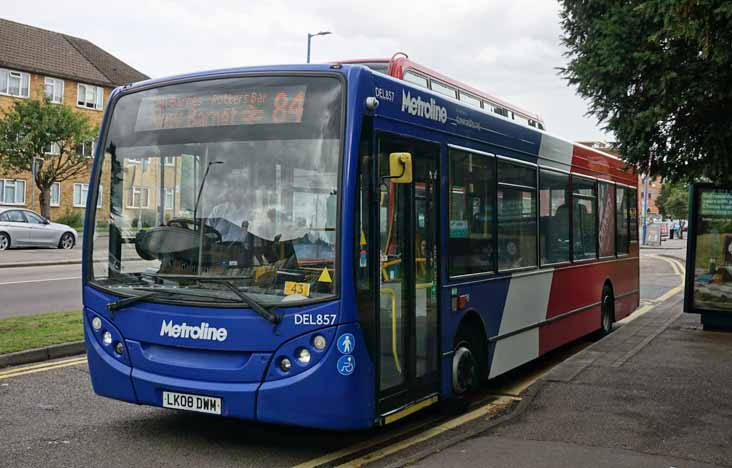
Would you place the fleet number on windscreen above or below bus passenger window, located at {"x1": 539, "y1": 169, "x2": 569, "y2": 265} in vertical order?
below

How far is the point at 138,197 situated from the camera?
20.4 feet

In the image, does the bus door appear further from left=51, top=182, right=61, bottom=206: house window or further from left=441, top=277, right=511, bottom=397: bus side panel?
left=51, top=182, right=61, bottom=206: house window

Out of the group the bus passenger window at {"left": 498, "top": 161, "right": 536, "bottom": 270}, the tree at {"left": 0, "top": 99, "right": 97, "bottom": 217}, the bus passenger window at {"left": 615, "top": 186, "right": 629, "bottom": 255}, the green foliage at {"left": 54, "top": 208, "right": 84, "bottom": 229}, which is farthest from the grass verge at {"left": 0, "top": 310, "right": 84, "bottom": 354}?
the green foliage at {"left": 54, "top": 208, "right": 84, "bottom": 229}

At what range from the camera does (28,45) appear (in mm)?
53031

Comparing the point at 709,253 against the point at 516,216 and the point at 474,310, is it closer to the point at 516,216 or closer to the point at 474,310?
the point at 516,216

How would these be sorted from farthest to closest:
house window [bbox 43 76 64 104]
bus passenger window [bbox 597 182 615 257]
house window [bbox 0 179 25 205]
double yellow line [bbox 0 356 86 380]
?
house window [bbox 43 76 64 104] < house window [bbox 0 179 25 205] < bus passenger window [bbox 597 182 615 257] < double yellow line [bbox 0 356 86 380]

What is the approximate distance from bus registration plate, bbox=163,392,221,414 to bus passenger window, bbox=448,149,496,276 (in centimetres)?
247

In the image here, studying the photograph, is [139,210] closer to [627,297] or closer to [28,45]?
[627,297]

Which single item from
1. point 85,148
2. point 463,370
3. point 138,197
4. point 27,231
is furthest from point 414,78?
point 85,148

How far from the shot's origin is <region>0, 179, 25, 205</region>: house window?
49.4m

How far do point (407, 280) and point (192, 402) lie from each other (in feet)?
6.11

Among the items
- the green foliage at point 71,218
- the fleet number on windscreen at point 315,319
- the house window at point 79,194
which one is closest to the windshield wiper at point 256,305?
the fleet number on windscreen at point 315,319

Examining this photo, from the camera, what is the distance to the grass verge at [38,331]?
372 inches

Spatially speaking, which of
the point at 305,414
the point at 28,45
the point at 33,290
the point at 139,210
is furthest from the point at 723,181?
the point at 28,45
